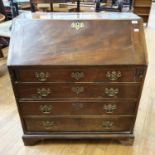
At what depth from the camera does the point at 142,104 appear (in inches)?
81.7

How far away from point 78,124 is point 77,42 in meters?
0.64

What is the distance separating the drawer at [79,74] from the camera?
118 cm

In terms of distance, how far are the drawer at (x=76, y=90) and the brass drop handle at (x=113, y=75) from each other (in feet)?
0.15

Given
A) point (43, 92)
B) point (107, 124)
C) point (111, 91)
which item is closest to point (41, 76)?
point (43, 92)

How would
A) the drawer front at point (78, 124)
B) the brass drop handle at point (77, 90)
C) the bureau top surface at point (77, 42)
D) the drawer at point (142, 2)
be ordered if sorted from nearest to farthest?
the bureau top surface at point (77, 42)
the brass drop handle at point (77, 90)
the drawer front at point (78, 124)
the drawer at point (142, 2)

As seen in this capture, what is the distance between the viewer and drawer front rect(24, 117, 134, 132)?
143 centimetres

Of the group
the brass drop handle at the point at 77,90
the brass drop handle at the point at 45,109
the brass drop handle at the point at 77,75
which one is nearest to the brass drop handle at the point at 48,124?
the brass drop handle at the point at 45,109

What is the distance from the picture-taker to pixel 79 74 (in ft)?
3.95

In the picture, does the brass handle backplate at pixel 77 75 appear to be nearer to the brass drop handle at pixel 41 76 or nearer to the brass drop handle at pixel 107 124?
the brass drop handle at pixel 41 76

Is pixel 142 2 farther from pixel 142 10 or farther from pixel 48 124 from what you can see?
pixel 48 124


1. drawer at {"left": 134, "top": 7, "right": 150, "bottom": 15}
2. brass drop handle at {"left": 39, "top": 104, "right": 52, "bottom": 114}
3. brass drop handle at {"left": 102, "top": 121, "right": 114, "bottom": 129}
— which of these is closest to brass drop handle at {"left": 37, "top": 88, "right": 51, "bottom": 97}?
brass drop handle at {"left": 39, "top": 104, "right": 52, "bottom": 114}

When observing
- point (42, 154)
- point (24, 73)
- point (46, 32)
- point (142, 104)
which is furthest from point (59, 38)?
point (142, 104)

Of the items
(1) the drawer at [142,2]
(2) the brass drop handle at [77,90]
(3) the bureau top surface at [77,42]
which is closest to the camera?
(3) the bureau top surface at [77,42]

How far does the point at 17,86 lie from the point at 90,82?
19.0 inches
